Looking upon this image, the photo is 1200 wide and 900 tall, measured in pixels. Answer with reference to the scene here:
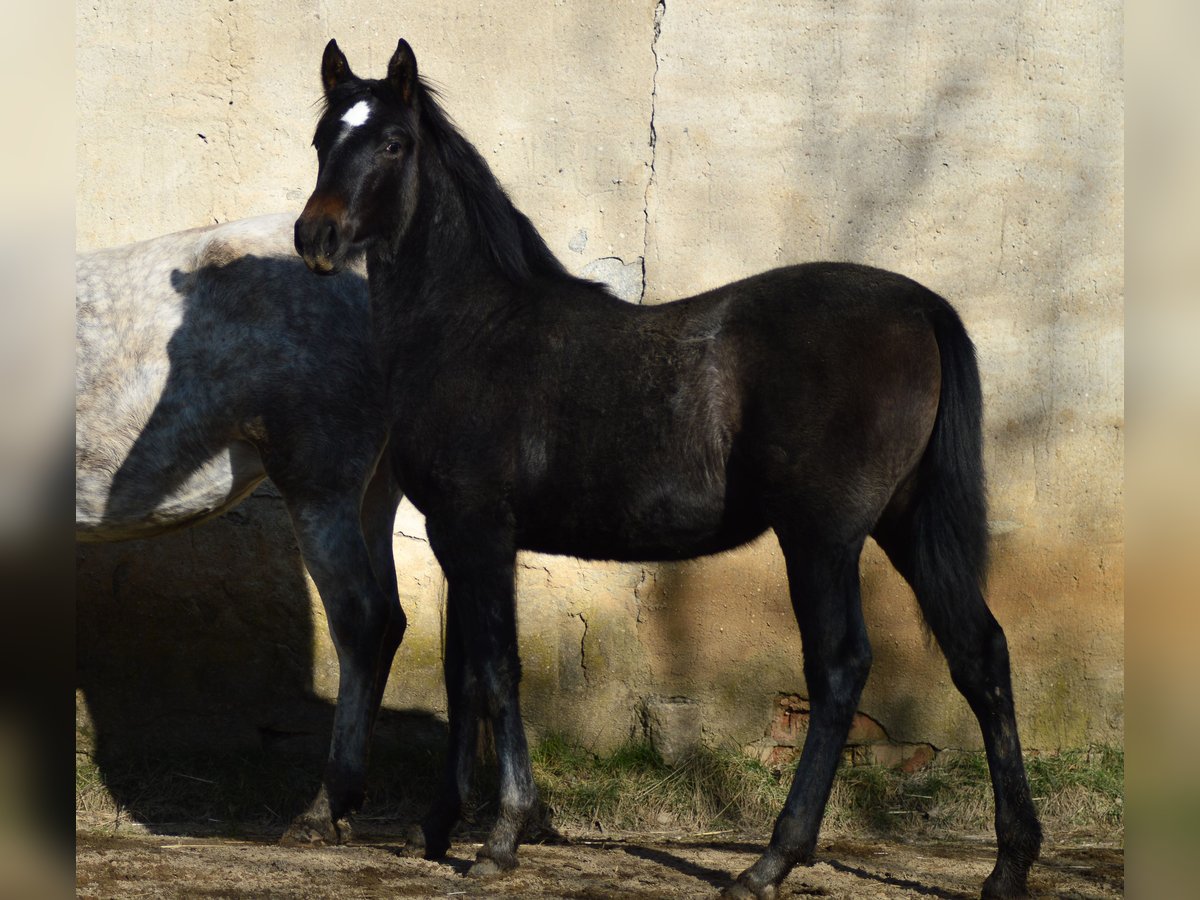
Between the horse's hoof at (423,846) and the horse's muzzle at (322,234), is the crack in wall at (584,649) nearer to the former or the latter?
the horse's hoof at (423,846)

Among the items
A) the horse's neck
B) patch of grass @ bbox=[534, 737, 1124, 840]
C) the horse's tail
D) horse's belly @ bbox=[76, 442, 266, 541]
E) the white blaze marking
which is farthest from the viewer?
patch of grass @ bbox=[534, 737, 1124, 840]

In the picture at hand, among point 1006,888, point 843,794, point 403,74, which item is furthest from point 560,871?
point 403,74

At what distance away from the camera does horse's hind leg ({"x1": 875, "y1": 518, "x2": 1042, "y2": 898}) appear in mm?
3572

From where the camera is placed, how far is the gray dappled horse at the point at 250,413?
448 cm

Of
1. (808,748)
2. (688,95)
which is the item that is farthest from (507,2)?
(808,748)

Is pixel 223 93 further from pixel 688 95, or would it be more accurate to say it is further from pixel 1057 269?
pixel 1057 269

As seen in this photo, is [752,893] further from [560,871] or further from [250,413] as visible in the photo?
[250,413]

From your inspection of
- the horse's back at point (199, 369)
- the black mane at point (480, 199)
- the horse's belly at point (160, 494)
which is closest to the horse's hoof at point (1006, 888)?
the black mane at point (480, 199)

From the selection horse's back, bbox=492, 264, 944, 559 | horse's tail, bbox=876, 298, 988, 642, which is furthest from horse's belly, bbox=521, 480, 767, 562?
horse's tail, bbox=876, 298, 988, 642

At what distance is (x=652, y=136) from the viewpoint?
5.34 m

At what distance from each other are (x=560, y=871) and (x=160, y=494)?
7.03ft

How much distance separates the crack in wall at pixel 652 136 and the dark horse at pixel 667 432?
1.33 meters

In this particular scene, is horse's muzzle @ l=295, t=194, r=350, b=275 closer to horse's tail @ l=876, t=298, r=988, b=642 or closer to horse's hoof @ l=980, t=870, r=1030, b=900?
horse's tail @ l=876, t=298, r=988, b=642

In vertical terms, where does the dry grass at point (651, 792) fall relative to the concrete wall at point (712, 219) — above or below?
below
